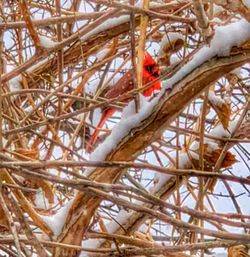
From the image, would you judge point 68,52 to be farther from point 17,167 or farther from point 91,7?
point 17,167

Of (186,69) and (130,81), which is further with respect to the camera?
(130,81)

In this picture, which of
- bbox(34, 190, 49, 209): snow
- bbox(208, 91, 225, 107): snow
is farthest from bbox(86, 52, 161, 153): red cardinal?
bbox(208, 91, 225, 107): snow

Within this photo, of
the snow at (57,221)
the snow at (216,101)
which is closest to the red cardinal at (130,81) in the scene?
the snow at (216,101)

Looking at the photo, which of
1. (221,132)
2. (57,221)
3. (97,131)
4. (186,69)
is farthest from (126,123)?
(97,131)

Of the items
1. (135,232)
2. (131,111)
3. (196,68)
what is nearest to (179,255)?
(135,232)

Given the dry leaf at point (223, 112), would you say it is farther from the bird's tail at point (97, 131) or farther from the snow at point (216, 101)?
the bird's tail at point (97, 131)

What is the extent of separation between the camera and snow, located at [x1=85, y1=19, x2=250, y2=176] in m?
1.39

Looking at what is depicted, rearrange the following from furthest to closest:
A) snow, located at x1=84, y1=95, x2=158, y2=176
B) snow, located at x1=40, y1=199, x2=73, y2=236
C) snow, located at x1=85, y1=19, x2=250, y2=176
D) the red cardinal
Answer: the red cardinal < snow, located at x1=40, y1=199, x2=73, y2=236 < snow, located at x1=84, y1=95, x2=158, y2=176 < snow, located at x1=85, y1=19, x2=250, y2=176

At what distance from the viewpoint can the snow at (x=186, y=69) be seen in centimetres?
139

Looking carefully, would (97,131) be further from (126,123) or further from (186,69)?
(186,69)

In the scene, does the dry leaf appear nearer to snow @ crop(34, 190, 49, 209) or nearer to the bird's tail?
the bird's tail

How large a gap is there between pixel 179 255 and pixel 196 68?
2.12 feet

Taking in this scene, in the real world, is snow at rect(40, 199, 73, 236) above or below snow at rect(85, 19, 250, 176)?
below

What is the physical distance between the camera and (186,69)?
1.47m
